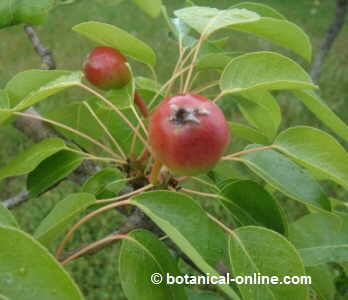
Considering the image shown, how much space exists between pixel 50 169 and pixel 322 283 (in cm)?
53

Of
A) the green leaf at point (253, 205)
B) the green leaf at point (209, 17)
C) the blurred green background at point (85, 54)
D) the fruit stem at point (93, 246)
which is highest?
the green leaf at point (209, 17)

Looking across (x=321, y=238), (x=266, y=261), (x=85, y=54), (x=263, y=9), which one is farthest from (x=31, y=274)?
(x=85, y=54)

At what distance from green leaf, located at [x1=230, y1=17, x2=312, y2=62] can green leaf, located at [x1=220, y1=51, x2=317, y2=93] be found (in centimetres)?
5

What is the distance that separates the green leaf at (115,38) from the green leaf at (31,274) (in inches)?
14.3

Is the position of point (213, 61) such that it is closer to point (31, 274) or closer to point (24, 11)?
point (24, 11)

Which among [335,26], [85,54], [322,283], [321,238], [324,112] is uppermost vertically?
[324,112]

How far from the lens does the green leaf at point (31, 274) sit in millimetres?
427

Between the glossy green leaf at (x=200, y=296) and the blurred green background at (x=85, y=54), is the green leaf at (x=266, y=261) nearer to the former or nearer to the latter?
the glossy green leaf at (x=200, y=296)

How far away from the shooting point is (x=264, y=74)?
25.9 inches

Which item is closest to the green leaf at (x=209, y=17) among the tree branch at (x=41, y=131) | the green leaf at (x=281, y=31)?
the green leaf at (x=281, y=31)

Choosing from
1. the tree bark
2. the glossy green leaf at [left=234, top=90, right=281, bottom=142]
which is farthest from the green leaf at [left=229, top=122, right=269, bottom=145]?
the tree bark

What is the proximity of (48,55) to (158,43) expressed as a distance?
3.73m

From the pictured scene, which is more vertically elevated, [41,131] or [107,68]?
[107,68]

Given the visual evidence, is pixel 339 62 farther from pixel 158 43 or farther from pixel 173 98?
pixel 173 98
